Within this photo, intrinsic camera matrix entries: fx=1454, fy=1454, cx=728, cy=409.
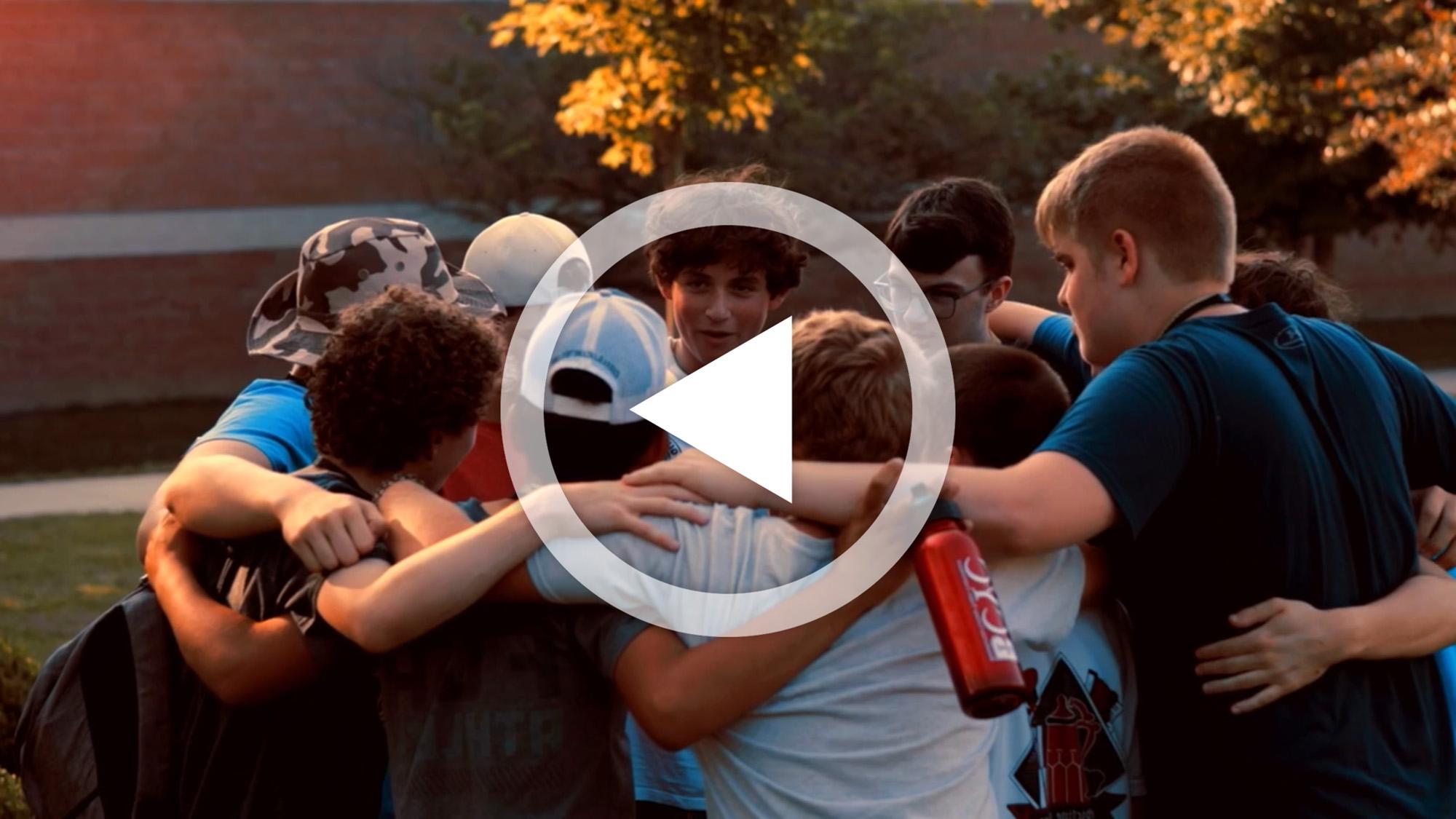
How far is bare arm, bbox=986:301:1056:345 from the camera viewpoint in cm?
359

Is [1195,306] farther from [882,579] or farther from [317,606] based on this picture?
[317,606]

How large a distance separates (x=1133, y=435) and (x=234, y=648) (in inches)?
55.8

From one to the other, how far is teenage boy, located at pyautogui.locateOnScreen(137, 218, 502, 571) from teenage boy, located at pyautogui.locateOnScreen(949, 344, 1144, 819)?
0.99 meters

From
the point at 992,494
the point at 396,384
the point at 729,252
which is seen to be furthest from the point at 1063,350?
the point at 396,384

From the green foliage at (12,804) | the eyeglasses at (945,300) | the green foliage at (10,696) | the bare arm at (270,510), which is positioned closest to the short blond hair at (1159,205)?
the eyeglasses at (945,300)

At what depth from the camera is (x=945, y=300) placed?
135 inches

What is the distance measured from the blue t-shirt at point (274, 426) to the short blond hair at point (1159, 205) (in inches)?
54.8

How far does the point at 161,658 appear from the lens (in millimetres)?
2512

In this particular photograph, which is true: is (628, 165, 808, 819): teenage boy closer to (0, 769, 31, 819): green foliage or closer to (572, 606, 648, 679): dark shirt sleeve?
(572, 606, 648, 679): dark shirt sleeve

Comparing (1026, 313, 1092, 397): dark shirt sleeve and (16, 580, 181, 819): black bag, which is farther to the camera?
(1026, 313, 1092, 397): dark shirt sleeve

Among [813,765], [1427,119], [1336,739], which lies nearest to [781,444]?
[813,765]

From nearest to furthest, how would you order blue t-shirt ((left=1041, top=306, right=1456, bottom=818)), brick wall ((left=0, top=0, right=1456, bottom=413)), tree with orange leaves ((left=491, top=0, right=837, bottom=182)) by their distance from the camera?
blue t-shirt ((left=1041, top=306, right=1456, bottom=818)), tree with orange leaves ((left=491, top=0, right=837, bottom=182)), brick wall ((left=0, top=0, right=1456, bottom=413))

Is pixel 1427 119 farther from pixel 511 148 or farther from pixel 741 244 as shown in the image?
pixel 511 148

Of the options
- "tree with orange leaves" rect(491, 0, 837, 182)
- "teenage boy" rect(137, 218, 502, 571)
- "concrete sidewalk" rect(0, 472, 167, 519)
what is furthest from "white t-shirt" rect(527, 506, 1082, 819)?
"concrete sidewalk" rect(0, 472, 167, 519)
